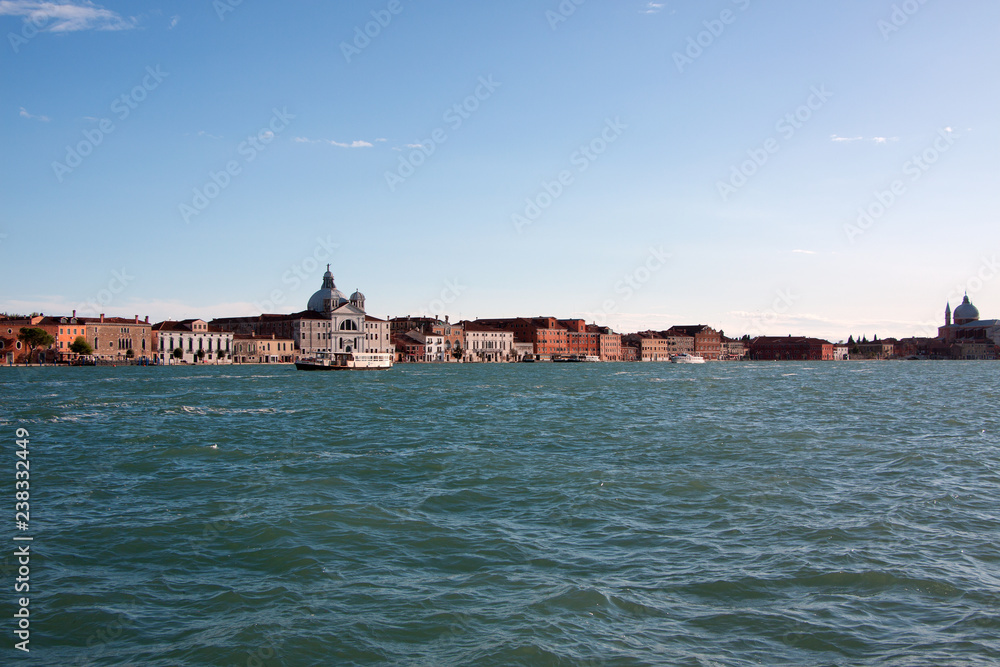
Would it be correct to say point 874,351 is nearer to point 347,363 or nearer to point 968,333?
point 968,333

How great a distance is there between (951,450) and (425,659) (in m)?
13.4

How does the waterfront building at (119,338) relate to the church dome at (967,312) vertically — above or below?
below

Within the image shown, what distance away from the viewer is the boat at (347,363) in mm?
71625

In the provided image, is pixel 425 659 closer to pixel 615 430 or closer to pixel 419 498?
pixel 419 498

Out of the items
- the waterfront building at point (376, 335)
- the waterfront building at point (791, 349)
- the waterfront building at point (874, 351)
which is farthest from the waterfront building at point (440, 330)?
the waterfront building at point (874, 351)

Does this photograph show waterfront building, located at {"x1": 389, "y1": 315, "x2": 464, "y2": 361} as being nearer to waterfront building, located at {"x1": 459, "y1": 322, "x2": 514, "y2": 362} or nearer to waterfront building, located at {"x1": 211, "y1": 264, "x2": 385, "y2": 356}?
waterfront building, located at {"x1": 459, "y1": 322, "x2": 514, "y2": 362}

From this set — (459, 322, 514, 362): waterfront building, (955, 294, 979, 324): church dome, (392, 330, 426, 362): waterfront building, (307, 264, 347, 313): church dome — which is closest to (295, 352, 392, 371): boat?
(307, 264, 347, 313): church dome

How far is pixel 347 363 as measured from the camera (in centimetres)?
7338

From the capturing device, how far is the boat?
235 feet

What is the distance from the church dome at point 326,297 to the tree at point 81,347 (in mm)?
33473

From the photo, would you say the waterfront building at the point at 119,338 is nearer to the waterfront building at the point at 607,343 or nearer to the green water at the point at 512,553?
the waterfront building at the point at 607,343

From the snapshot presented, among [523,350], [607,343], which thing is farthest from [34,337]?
[607,343]

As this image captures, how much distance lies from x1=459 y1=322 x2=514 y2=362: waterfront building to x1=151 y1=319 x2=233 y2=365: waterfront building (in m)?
37.1

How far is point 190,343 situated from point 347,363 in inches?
1290
